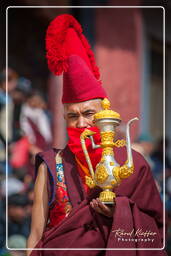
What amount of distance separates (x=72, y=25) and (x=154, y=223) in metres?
0.97

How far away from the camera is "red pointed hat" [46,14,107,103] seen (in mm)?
3014

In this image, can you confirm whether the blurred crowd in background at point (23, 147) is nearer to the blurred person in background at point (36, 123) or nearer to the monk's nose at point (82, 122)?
the blurred person in background at point (36, 123)

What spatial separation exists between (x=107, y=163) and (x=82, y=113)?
0.93 feet

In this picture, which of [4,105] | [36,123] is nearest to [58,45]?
[4,105]

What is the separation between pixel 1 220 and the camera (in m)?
4.98

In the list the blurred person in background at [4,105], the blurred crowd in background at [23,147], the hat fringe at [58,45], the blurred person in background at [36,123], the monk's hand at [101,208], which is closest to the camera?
the monk's hand at [101,208]

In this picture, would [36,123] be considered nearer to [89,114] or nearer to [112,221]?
[89,114]

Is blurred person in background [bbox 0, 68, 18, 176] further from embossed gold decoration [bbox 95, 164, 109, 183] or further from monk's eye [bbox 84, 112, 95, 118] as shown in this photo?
embossed gold decoration [bbox 95, 164, 109, 183]

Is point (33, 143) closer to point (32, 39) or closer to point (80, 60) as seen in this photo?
point (32, 39)

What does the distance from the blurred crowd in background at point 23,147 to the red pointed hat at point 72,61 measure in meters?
1.85

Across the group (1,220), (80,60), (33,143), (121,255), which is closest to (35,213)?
(121,255)

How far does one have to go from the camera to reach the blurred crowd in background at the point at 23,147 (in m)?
5.06

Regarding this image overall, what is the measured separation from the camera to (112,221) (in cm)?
286

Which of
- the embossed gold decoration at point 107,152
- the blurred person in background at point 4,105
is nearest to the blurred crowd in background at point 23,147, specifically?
the blurred person in background at point 4,105
